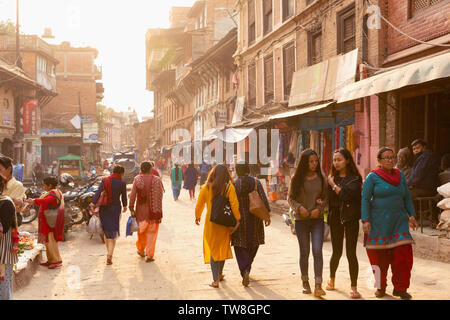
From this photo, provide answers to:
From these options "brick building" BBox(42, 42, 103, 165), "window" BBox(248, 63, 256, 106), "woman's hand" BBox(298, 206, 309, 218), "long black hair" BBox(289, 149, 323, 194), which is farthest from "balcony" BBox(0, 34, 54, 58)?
"woman's hand" BBox(298, 206, 309, 218)

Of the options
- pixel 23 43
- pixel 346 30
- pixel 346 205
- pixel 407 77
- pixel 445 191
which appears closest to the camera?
pixel 346 205

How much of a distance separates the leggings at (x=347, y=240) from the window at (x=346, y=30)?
936 centimetres

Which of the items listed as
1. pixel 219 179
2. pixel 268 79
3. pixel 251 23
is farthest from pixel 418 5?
pixel 251 23

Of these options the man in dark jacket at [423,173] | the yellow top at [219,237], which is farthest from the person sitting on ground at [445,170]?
the yellow top at [219,237]

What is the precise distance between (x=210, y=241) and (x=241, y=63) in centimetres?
1951

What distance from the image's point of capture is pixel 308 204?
20.1ft

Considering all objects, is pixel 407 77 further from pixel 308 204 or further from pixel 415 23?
pixel 308 204

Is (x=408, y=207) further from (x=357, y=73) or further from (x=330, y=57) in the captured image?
(x=330, y=57)

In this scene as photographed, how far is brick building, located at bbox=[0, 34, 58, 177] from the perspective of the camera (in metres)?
33.7

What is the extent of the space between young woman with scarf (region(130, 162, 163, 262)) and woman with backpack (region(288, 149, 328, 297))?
132 inches

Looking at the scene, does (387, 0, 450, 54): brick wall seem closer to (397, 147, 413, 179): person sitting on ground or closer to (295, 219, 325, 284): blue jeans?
(397, 147, 413, 179): person sitting on ground

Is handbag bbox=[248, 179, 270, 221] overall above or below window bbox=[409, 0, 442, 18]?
below

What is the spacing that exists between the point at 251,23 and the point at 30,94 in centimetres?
1925

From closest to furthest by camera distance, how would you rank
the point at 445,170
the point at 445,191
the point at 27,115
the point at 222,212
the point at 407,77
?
the point at 222,212 < the point at 445,191 < the point at 407,77 < the point at 445,170 < the point at 27,115
